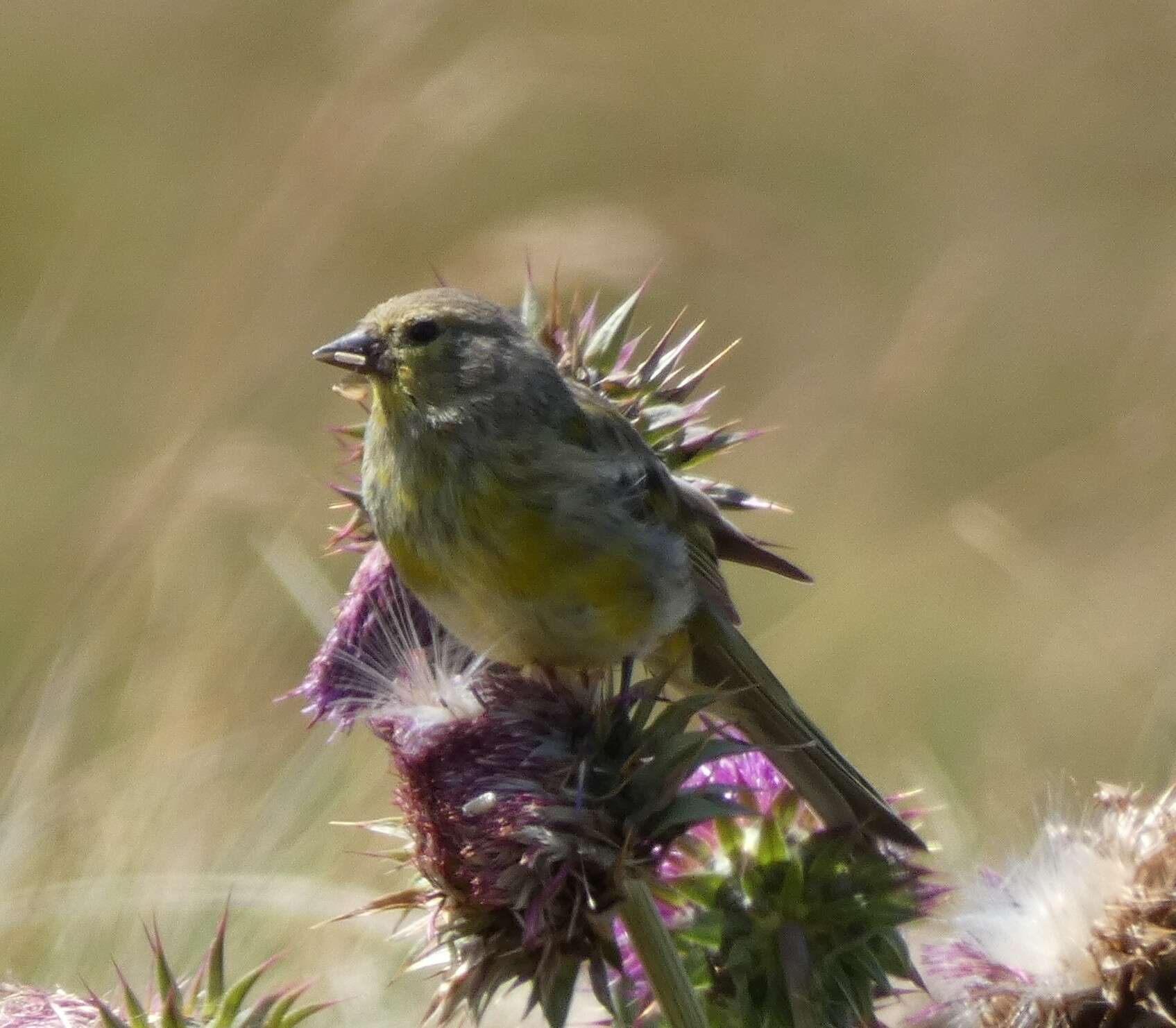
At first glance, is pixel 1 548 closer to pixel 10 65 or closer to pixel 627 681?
pixel 10 65

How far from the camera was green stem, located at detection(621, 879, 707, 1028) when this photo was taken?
10.4ft

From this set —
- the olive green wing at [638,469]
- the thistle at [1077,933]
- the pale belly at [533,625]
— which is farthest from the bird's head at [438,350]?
the thistle at [1077,933]

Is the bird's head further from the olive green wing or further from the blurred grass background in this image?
the blurred grass background

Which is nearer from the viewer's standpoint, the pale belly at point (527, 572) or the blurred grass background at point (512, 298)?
the pale belly at point (527, 572)

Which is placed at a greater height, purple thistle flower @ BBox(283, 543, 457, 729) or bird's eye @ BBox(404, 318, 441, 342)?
bird's eye @ BBox(404, 318, 441, 342)

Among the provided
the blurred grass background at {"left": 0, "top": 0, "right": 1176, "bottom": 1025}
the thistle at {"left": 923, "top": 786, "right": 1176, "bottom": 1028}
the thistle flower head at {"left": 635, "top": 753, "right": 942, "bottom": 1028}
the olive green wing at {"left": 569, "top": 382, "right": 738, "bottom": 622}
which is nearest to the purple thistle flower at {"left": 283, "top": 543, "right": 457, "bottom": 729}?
the olive green wing at {"left": 569, "top": 382, "right": 738, "bottom": 622}

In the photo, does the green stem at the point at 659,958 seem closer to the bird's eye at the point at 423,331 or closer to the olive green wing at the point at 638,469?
the olive green wing at the point at 638,469

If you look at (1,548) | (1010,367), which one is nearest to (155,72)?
(1,548)

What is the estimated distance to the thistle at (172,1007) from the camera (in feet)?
10.3

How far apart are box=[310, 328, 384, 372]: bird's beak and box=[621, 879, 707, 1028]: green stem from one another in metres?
1.32

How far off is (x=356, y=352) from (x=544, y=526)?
0.59m

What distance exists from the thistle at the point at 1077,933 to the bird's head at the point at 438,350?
1419mm

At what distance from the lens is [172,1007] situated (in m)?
3.12

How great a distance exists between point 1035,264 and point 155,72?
6.95m
